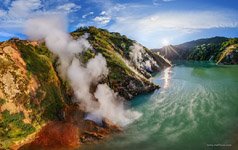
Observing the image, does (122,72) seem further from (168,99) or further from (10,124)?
(10,124)

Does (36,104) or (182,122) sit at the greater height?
(36,104)

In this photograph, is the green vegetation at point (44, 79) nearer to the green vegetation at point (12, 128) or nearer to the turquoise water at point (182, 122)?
the green vegetation at point (12, 128)

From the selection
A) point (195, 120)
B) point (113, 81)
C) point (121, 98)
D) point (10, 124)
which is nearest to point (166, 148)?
point (195, 120)

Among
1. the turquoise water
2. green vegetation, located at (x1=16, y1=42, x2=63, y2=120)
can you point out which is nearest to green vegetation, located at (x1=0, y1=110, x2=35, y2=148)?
green vegetation, located at (x1=16, y1=42, x2=63, y2=120)

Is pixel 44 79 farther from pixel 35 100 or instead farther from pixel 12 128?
pixel 12 128

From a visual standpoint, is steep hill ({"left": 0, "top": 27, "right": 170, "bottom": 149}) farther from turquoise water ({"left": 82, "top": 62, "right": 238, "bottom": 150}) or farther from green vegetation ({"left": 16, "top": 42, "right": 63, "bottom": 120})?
turquoise water ({"left": 82, "top": 62, "right": 238, "bottom": 150})

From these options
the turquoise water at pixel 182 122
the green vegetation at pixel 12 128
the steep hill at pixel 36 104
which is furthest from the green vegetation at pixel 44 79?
the turquoise water at pixel 182 122

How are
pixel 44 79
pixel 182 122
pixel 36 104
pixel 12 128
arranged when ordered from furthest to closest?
pixel 44 79
pixel 36 104
pixel 182 122
pixel 12 128

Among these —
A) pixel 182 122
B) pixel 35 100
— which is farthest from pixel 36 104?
pixel 182 122
